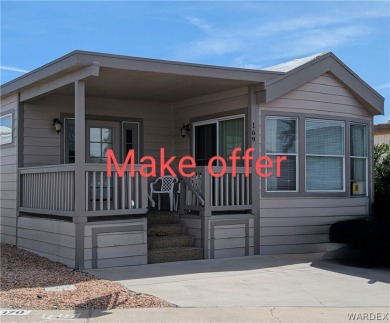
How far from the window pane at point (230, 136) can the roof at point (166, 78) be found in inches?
28.3

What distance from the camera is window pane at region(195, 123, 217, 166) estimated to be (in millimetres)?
11188

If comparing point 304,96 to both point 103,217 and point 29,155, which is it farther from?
point 29,155

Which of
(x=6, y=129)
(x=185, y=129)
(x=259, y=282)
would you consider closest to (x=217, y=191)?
(x=259, y=282)

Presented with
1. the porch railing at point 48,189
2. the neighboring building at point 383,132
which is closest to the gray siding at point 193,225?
the porch railing at point 48,189

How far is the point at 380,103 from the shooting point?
453 inches

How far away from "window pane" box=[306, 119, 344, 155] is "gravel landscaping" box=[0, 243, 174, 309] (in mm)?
5293

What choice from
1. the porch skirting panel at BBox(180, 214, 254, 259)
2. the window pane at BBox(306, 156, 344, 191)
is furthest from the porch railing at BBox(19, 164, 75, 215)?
the window pane at BBox(306, 156, 344, 191)

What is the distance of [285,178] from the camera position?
1028cm

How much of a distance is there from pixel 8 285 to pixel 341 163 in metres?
7.04

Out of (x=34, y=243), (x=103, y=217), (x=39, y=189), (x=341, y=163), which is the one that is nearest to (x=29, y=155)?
(x=39, y=189)

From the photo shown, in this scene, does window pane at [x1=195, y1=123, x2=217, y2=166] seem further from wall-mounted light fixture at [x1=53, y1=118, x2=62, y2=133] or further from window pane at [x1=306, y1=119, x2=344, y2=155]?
wall-mounted light fixture at [x1=53, y1=118, x2=62, y2=133]

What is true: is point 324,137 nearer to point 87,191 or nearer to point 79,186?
point 87,191

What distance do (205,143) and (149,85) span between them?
6.92 ft

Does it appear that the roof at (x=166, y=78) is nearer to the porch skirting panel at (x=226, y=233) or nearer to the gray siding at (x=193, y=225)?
the porch skirting panel at (x=226, y=233)
